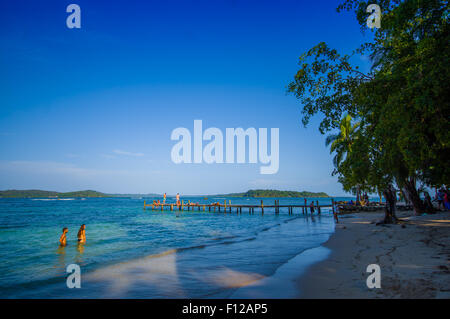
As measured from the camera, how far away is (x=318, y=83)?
8.41 metres

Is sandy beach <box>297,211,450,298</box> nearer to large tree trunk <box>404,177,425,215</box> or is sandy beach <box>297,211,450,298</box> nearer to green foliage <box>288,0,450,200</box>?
green foliage <box>288,0,450,200</box>

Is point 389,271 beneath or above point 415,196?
beneath

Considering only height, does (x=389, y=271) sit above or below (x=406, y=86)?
below

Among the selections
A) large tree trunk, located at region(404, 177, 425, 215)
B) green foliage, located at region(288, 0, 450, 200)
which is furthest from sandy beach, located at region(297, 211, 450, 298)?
large tree trunk, located at region(404, 177, 425, 215)

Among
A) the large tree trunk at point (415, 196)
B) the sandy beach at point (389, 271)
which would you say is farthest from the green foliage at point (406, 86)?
the large tree trunk at point (415, 196)

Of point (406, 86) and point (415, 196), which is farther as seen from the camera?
point (415, 196)

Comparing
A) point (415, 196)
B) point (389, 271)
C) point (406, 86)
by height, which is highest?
point (406, 86)

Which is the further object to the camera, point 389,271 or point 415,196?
point 415,196

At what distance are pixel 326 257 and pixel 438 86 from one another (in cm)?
693

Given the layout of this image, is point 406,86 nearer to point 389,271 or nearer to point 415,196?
point 389,271

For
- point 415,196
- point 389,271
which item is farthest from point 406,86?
point 415,196

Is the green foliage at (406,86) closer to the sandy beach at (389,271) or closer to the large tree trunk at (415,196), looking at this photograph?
the sandy beach at (389,271)

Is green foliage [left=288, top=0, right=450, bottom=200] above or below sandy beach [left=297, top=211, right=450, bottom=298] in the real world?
above

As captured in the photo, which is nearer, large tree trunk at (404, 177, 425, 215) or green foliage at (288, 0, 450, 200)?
green foliage at (288, 0, 450, 200)
